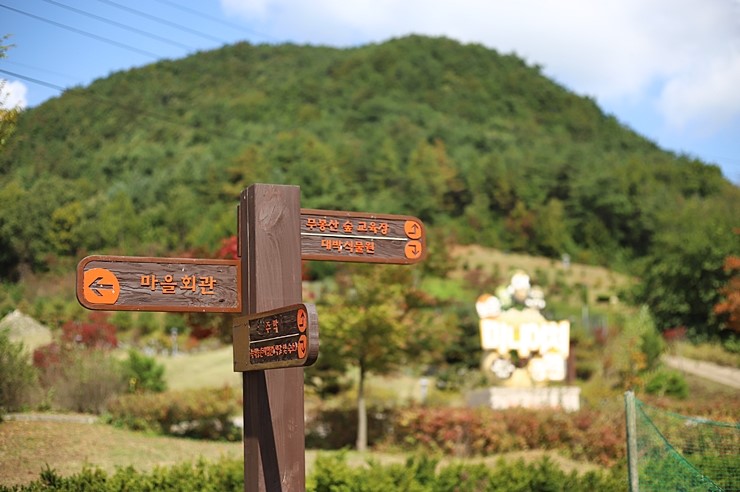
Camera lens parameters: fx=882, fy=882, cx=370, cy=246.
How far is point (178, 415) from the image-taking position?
49.4 feet

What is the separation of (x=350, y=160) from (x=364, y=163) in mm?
1019

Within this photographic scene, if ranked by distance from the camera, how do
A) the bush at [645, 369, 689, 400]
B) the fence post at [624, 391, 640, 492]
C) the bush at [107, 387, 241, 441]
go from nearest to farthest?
the fence post at [624, 391, 640, 492], the bush at [107, 387, 241, 441], the bush at [645, 369, 689, 400]

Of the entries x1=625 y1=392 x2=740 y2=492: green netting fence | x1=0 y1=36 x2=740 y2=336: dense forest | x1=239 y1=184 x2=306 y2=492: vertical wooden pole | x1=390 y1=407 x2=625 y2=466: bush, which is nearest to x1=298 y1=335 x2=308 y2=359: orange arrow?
x1=239 y1=184 x2=306 y2=492: vertical wooden pole

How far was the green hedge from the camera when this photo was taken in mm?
7820

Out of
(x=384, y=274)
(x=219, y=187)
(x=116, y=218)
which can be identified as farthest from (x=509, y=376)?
(x=219, y=187)

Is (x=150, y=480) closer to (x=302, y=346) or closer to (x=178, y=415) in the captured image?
(x=302, y=346)

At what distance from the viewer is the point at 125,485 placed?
7.83 m

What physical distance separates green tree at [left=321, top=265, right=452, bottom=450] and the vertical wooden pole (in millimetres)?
10252

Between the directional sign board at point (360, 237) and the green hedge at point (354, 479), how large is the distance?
10.6 ft

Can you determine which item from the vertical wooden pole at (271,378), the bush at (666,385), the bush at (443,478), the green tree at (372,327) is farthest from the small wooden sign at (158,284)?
the bush at (666,385)

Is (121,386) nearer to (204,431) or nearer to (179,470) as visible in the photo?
(204,431)

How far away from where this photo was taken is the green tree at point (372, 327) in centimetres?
1553

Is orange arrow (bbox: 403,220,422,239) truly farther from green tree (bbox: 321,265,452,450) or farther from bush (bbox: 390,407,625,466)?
green tree (bbox: 321,265,452,450)

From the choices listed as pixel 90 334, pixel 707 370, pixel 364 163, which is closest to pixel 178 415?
pixel 90 334
